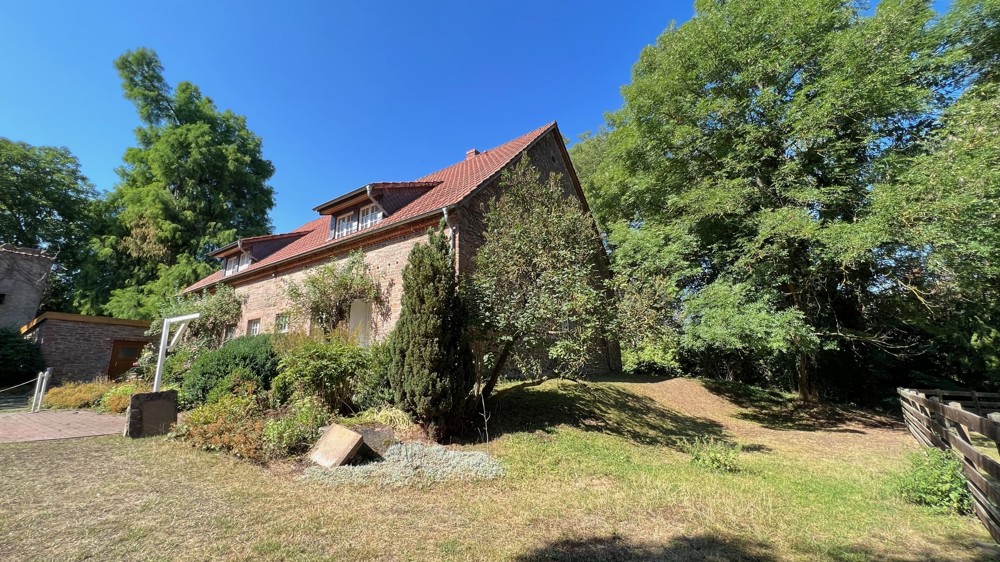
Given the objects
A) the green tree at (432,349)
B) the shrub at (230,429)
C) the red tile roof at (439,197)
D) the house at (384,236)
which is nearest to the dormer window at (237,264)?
the house at (384,236)

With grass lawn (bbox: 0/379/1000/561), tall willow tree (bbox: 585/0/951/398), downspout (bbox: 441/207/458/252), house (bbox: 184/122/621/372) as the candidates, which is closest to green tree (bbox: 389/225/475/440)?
grass lawn (bbox: 0/379/1000/561)

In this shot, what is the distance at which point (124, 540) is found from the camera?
134 inches

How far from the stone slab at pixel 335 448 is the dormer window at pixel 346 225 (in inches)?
348

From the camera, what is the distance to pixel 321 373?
26.1 feet

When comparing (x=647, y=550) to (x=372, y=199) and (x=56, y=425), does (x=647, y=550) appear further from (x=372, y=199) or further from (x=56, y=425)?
(x=56, y=425)

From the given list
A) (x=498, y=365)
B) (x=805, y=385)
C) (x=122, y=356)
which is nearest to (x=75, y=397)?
(x=122, y=356)

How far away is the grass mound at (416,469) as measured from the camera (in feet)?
17.8

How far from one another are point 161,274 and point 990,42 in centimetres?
3799

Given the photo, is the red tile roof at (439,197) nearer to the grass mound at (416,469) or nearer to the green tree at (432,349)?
the green tree at (432,349)

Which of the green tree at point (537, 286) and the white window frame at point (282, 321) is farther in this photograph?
the white window frame at point (282, 321)

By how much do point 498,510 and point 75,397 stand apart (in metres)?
14.3

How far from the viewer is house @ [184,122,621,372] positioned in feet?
36.4

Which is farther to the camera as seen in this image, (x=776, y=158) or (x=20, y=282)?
(x=20, y=282)

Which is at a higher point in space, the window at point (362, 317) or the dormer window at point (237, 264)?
the dormer window at point (237, 264)
